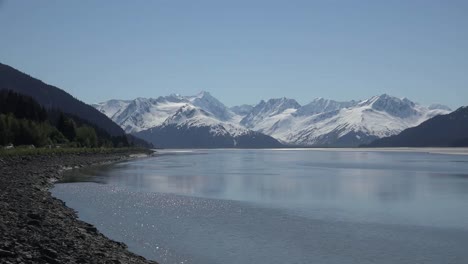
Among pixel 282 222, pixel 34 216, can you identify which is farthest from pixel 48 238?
pixel 282 222

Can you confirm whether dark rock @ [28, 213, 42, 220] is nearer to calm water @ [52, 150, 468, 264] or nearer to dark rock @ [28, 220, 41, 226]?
dark rock @ [28, 220, 41, 226]

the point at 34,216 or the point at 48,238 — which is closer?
the point at 48,238

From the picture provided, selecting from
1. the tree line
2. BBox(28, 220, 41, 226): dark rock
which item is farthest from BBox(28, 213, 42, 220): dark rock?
the tree line

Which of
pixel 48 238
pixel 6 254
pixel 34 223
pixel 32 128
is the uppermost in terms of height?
pixel 32 128

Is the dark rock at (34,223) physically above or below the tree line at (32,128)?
below

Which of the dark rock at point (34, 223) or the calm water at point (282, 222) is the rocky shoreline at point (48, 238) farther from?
the calm water at point (282, 222)

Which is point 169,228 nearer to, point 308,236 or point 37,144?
point 308,236

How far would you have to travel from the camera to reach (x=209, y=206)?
38.0m

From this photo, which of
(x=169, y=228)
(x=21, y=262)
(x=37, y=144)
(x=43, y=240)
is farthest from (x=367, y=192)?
(x=37, y=144)

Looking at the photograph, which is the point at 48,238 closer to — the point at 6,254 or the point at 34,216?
the point at 6,254

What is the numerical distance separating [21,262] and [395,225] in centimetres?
2145

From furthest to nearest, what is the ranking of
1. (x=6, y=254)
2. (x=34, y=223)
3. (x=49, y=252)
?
1. (x=34, y=223)
2. (x=49, y=252)
3. (x=6, y=254)

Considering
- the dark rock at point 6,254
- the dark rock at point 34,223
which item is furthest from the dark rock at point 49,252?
the dark rock at point 34,223

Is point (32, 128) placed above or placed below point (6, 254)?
above
